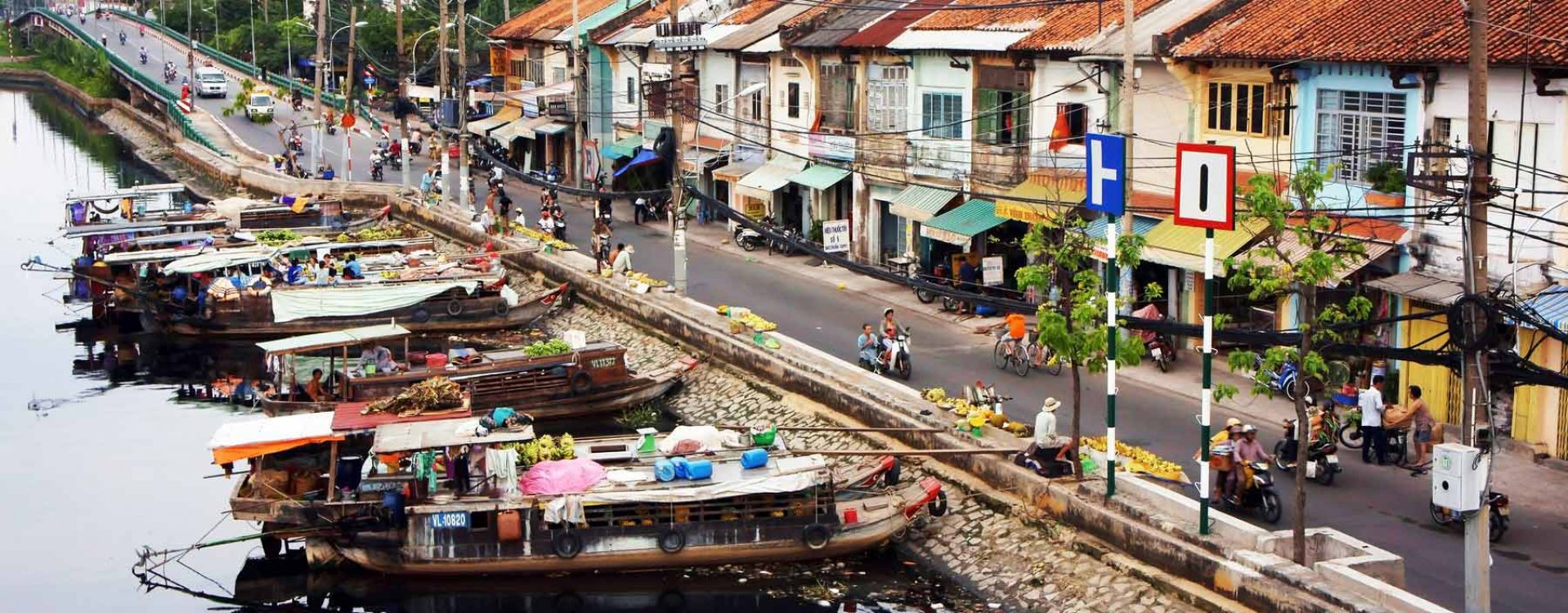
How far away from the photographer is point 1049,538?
84.2ft

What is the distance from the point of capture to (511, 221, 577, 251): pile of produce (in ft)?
176

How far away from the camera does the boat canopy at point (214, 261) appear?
49.2 metres

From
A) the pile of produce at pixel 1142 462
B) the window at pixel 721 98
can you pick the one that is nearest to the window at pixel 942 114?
the window at pixel 721 98

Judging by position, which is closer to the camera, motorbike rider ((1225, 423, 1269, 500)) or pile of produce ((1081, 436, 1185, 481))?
motorbike rider ((1225, 423, 1269, 500))

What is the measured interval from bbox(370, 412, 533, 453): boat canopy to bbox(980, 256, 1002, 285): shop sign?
16.8m

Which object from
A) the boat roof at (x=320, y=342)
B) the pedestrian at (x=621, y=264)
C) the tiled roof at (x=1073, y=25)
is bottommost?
the boat roof at (x=320, y=342)

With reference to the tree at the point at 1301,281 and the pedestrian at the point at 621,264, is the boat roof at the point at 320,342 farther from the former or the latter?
the tree at the point at 1301,281

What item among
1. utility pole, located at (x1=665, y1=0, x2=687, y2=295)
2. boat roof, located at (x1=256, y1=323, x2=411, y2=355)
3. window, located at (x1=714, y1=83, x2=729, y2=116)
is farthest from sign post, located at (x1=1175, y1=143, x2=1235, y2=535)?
window, located at (x1=714, y1=83, x2=729, y2=116)

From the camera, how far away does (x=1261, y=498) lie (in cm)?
2527

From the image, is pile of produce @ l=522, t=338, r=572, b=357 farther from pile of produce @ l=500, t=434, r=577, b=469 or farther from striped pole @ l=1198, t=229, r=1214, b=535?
striped pole @ l=1198, t=229, r=1214, b=535

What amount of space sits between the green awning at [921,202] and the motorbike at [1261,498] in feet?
63.9

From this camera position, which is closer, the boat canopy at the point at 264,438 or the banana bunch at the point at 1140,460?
the banana bunch at the point at 1140,460

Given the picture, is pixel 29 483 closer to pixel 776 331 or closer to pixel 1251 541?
pixel 776 331

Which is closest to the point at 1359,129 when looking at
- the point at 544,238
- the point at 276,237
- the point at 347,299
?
the point at 347,299
